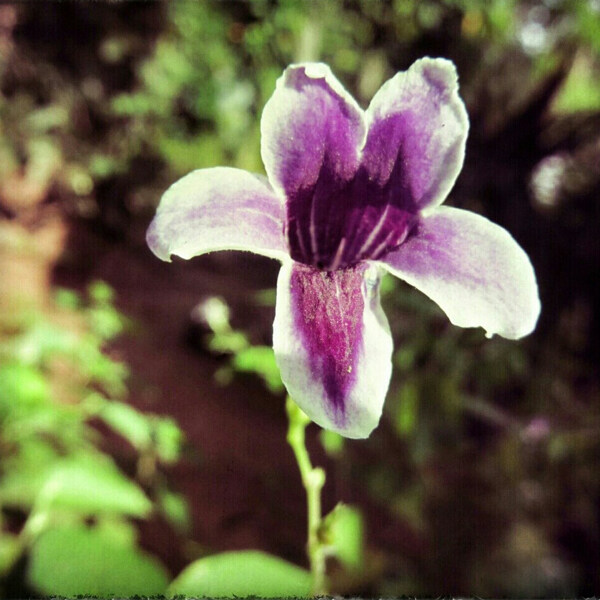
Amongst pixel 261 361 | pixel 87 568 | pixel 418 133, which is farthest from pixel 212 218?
pixel 87 568

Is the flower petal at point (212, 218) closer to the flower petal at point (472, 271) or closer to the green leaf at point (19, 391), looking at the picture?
the flower petal at point (472, 271)

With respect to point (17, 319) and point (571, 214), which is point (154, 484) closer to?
point (17, 319)

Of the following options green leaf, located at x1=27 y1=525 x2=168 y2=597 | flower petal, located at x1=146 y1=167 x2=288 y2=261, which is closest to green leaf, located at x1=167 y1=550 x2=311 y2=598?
green leaf, located at x1=27 y1=525 x2=168 y2=597

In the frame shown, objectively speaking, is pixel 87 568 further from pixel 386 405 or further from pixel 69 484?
pixel 386 405

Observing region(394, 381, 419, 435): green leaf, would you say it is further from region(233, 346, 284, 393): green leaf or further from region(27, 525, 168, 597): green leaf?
region(27, 525, 168, 597): green leaf

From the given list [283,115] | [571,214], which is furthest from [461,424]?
[283,115]

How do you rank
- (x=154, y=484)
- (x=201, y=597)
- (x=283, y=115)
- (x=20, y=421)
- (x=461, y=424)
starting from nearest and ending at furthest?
(x=283, y=115)
(x=201, y=597)
(x=20, y=421)
(x=154, y=484)
(x=461, y=424)
